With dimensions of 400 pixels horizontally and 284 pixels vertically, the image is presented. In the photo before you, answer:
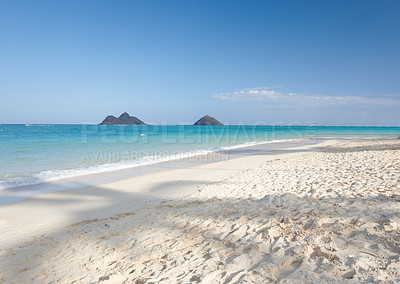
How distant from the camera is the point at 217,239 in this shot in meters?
3.60

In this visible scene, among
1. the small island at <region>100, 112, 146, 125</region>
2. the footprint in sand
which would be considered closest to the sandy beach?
the footprint in sand

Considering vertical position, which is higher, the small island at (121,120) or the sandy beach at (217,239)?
the small island at (121,120)

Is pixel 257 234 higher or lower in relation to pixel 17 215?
higher

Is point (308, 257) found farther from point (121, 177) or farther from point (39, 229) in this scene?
point (121, 177)

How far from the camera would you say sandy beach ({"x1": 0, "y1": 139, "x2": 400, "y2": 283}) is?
8.71ft

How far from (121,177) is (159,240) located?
7631 millimetres

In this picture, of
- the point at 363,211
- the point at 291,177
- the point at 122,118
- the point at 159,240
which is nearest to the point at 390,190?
the point at 363,211

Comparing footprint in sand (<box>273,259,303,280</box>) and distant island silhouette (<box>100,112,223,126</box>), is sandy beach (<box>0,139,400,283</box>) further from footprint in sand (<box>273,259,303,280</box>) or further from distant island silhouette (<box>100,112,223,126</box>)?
distant island silhouette (<box>100,112,223,126</box>)

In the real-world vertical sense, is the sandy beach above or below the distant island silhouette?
below

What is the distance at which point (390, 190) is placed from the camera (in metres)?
5.58

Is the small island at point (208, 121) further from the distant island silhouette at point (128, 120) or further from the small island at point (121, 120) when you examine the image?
the small island at point (121, 120)

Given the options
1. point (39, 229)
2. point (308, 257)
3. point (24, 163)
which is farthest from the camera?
point (24, 163)

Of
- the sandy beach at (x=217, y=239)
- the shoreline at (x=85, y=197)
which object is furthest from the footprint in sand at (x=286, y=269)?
the shoreline at (x=85, y=197)

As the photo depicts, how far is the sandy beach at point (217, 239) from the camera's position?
2.66m
